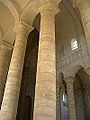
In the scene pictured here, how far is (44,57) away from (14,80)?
2.45 metres

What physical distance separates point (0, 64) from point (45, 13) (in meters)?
5.39

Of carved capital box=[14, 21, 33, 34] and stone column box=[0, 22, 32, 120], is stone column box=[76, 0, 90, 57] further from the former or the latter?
stone column box=[0, 22, 32, 120]

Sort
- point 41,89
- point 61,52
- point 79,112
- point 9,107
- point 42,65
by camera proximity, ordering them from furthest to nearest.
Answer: point 79,112 < point 61,52 < point 9,107 < point 42,65 < point 41,89

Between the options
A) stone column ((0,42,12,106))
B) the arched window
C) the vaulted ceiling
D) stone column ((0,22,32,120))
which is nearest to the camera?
stone column ((0,22,32,120))

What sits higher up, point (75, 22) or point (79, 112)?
point (75, 22)

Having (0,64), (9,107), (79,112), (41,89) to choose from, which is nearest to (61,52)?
(0,64)

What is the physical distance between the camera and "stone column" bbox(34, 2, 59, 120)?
4566 millimetres

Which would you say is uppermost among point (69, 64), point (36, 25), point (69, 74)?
point (36, 25)

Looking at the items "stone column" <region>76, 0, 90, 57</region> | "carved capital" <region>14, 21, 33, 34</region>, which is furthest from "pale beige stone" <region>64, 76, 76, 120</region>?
"stone column" <region>76, 0, 90, 57</region>

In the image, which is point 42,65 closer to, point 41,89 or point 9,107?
point 41,89

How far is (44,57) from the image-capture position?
18.5 ft

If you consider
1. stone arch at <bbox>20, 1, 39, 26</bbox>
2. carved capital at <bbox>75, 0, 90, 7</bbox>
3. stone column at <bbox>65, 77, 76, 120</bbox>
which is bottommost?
stone column at <bbox>65, 77, 76, 120</bbox>

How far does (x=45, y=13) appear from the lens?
701 cm

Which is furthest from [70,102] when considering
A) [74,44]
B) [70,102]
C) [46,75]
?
[46,75]
